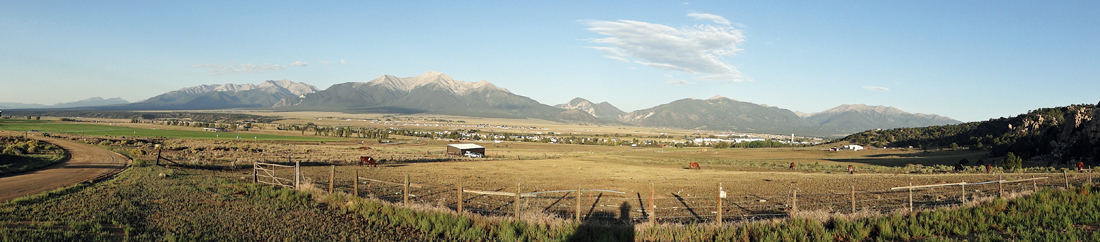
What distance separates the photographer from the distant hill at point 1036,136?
39594mm

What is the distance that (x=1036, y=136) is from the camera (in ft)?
176

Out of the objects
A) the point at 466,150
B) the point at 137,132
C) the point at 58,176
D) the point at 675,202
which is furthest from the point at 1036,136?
the point at 137,132

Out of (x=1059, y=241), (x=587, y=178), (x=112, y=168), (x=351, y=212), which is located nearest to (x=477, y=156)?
(x=587, y=178)

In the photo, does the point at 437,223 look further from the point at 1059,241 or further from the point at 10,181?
the point at 10,181

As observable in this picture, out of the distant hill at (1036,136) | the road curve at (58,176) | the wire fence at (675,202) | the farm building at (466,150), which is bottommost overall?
the farm building at (466,150)

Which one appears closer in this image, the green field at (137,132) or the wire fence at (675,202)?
the wire fence at (675,202)

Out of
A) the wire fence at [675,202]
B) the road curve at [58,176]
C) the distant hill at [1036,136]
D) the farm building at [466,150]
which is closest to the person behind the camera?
the wire fence at [675,202]

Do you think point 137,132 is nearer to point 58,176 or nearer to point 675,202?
point 58,176

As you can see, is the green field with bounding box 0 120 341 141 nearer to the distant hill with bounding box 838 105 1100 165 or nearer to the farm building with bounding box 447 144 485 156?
the farm building with bounding box 447 144 485 156

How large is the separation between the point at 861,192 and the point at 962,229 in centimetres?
1047

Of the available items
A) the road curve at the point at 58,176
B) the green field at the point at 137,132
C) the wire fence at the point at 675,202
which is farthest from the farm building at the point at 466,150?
the wire fence at the point at 675,202

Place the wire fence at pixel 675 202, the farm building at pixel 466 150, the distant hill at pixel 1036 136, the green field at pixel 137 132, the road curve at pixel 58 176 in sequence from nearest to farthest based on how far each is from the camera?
the wire fence at pixel 675 202 < the road curve at pixel 58 176 < the distant hill at pixel 1036 136 < the farm building at pixel 466 150 < the green field at pixel 137 132

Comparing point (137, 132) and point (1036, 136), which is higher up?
point (1036, 136)

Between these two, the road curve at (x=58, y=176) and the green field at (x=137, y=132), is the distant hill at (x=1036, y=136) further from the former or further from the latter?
the green field at (x=137, y=132)
